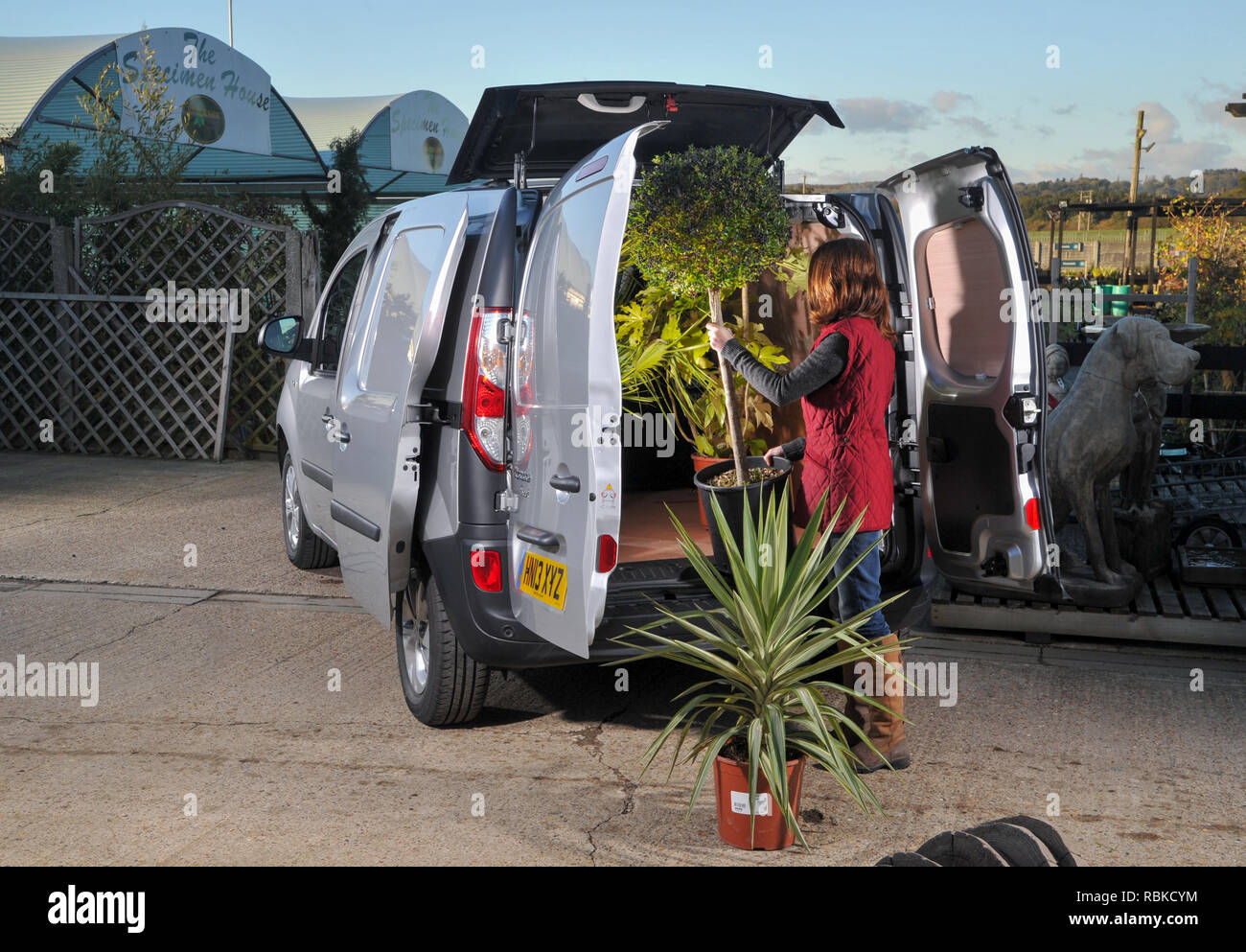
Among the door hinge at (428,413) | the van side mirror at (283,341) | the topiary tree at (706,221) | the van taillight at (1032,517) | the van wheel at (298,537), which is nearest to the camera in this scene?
the door hinge at (428,413)

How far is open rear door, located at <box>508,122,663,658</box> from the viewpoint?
3.28m

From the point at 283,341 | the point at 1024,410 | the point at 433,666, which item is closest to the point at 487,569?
the point at 433,666

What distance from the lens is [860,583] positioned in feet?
12.9

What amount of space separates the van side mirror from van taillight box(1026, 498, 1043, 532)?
337 centimetres

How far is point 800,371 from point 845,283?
13.1 inches

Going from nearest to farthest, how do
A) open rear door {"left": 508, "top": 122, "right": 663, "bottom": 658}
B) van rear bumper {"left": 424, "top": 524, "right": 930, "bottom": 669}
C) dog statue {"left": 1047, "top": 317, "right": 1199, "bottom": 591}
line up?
open rear door {"left": 508, "top": 122, "right": 663, "bottom": 658}
van rear bumper {"left": 424, "top": 524, "right": 930, "bottom": 669}
dog statue {"left": 1047, "top": 317, "right": 1199, "bottom": 591}

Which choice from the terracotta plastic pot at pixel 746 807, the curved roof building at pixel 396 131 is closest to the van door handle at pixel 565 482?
the terracotta plastic pot at pixel 746 807

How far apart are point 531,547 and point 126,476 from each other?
25.0ft

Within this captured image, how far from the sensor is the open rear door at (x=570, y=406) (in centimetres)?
328

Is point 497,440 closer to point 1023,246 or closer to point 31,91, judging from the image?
point 1023,246

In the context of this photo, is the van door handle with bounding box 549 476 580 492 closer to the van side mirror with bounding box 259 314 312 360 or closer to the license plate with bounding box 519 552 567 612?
the license plate with bounding box 519 552 567 612

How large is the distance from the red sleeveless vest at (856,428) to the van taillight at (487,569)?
1.09m

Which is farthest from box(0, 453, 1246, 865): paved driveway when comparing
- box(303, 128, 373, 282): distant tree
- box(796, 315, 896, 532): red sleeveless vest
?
box(303, 128, 373, 282): distant tree

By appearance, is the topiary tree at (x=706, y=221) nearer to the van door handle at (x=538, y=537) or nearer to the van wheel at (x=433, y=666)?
the van door handle at (x=538, y=537)
